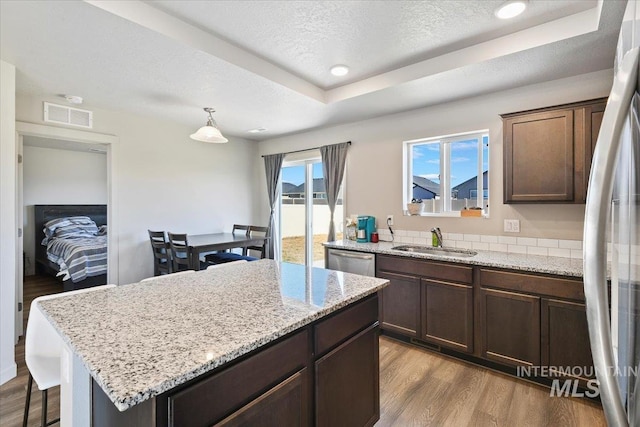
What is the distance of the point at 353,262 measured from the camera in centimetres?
332

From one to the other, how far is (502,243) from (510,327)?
2.90ft

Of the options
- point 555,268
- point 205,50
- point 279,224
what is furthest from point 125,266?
point 555,268

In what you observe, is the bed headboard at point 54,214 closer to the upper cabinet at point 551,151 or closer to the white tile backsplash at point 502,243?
the white tile backsplash at point 502,243

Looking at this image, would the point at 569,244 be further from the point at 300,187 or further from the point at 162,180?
the point at 162,180

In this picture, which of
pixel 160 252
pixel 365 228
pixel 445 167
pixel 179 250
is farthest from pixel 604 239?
pixel 160 252

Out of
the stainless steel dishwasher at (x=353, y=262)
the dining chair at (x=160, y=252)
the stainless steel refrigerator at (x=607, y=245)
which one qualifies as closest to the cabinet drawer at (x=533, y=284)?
the stainless steel dishwasher at (x=353, y=262)

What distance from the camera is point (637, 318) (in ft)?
2.06

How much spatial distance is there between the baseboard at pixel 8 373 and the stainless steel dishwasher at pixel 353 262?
9.47 ft

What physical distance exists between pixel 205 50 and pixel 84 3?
72 cm

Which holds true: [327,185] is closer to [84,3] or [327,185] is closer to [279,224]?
[279,224]

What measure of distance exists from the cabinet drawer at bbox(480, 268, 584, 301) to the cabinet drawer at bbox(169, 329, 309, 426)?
6.07ft

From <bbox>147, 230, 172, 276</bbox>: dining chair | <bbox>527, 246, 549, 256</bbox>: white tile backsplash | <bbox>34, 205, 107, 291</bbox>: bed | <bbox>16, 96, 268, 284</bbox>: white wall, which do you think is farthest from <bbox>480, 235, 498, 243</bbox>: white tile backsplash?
<bbox>34, 205, 107, 291</bbox>: bed

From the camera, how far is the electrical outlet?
2874 mm

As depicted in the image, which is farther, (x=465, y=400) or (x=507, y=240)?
(x=507, y=240)
